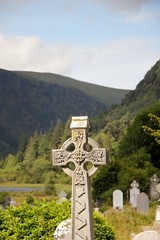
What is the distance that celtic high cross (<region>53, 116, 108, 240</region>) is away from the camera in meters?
13.4

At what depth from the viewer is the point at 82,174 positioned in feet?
44.3

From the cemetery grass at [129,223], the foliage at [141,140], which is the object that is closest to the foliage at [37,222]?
the cemetery grass at [129,223]

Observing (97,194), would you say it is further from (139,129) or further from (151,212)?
(151,212)

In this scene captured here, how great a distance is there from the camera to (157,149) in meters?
50.4

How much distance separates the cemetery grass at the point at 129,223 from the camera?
2109 cm

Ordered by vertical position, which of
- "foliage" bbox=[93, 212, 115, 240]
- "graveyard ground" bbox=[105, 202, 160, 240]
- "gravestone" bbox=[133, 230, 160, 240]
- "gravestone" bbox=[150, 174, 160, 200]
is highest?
"gravestone" bbox=[150, 174, 160, 200]

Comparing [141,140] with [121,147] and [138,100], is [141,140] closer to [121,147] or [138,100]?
[121,147]

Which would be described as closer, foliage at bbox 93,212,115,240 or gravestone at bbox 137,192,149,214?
foliage at bbox 93,212,115,240

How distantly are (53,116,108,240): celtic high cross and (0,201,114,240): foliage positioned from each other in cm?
355

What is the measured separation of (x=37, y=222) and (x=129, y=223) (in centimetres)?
590

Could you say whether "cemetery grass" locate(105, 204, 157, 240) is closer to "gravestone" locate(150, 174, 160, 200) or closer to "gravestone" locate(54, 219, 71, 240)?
"gravestone" locate(54, 219, 71, 240)

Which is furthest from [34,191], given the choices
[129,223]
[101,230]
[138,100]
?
[101,230]

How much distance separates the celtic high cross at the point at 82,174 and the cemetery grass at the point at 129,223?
6481 millimetres

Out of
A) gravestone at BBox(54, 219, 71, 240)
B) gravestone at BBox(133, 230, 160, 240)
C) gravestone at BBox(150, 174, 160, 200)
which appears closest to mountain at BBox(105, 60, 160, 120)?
gravestone at BBox(150, 174, 160, 200)
